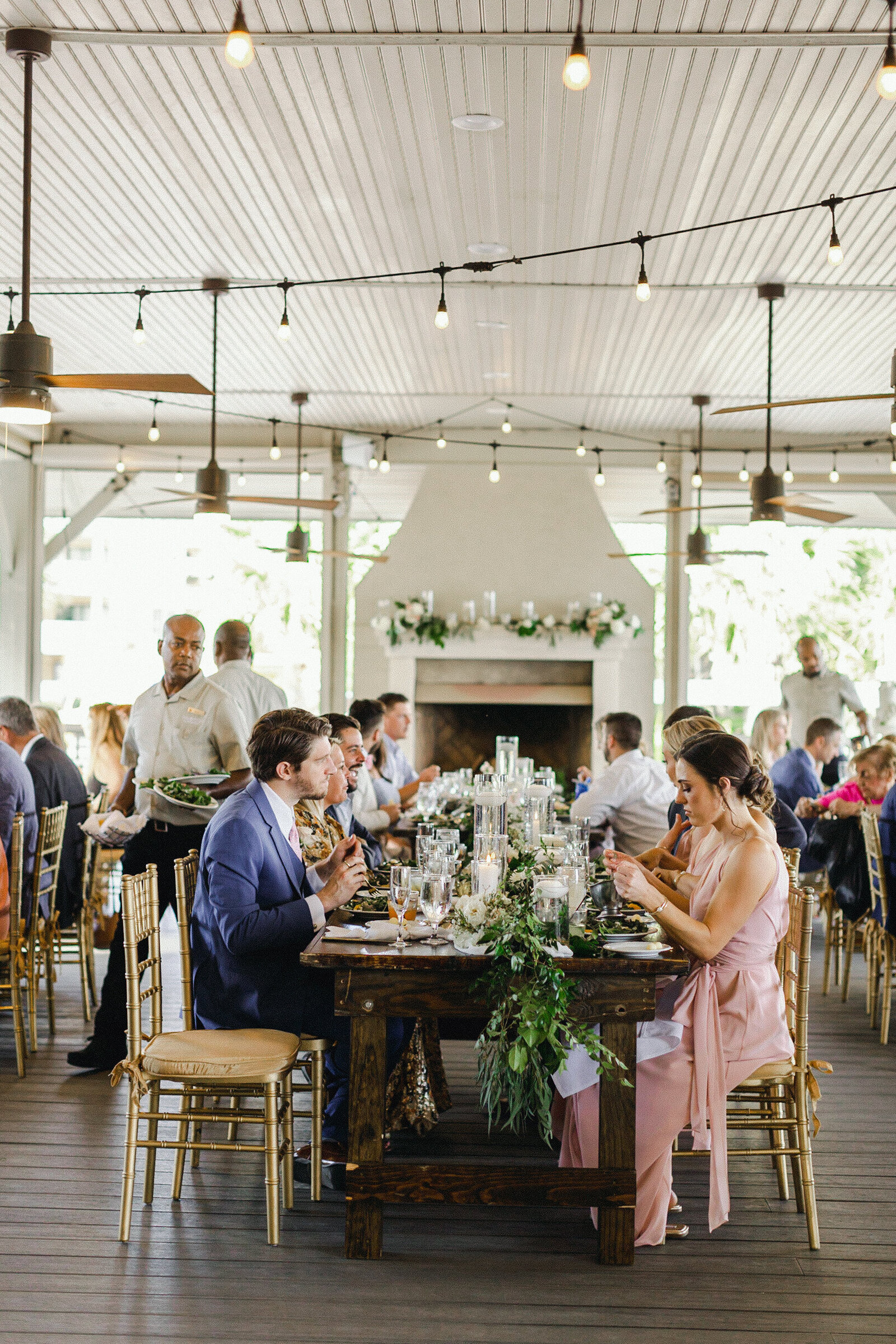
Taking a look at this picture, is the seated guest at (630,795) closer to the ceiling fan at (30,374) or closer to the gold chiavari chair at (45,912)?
the gold chiavari chair at (45,912)

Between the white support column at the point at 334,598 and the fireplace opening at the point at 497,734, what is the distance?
915 mm

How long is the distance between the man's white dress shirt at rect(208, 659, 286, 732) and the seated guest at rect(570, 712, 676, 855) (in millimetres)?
1611

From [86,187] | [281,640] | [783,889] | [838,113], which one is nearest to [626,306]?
[838,113]

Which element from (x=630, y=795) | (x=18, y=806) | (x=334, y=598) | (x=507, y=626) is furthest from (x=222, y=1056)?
(x=334, y=598)

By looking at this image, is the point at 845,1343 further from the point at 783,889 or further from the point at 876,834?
the point at 876,834

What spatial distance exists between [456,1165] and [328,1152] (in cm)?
64

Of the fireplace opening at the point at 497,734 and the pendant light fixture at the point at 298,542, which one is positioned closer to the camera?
the pendant light fixture at the point at 298,542

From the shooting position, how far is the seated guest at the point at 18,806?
16.8 ft

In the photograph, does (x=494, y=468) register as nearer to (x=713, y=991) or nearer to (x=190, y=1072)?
(x=713, y=991)

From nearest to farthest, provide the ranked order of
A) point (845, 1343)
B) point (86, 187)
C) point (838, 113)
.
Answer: point (845, 1343)
point (838, 113)
point (86, 187)

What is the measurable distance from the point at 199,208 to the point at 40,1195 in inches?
182

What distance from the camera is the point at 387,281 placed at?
7.26 m

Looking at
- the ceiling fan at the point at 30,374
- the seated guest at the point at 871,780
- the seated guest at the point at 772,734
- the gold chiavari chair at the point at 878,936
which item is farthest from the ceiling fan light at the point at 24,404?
the seated guest at the point at 772,734

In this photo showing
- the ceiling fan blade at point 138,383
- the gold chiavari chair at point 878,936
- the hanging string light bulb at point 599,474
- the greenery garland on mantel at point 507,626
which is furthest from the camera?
the greenery garland on mantel at point 507,626
